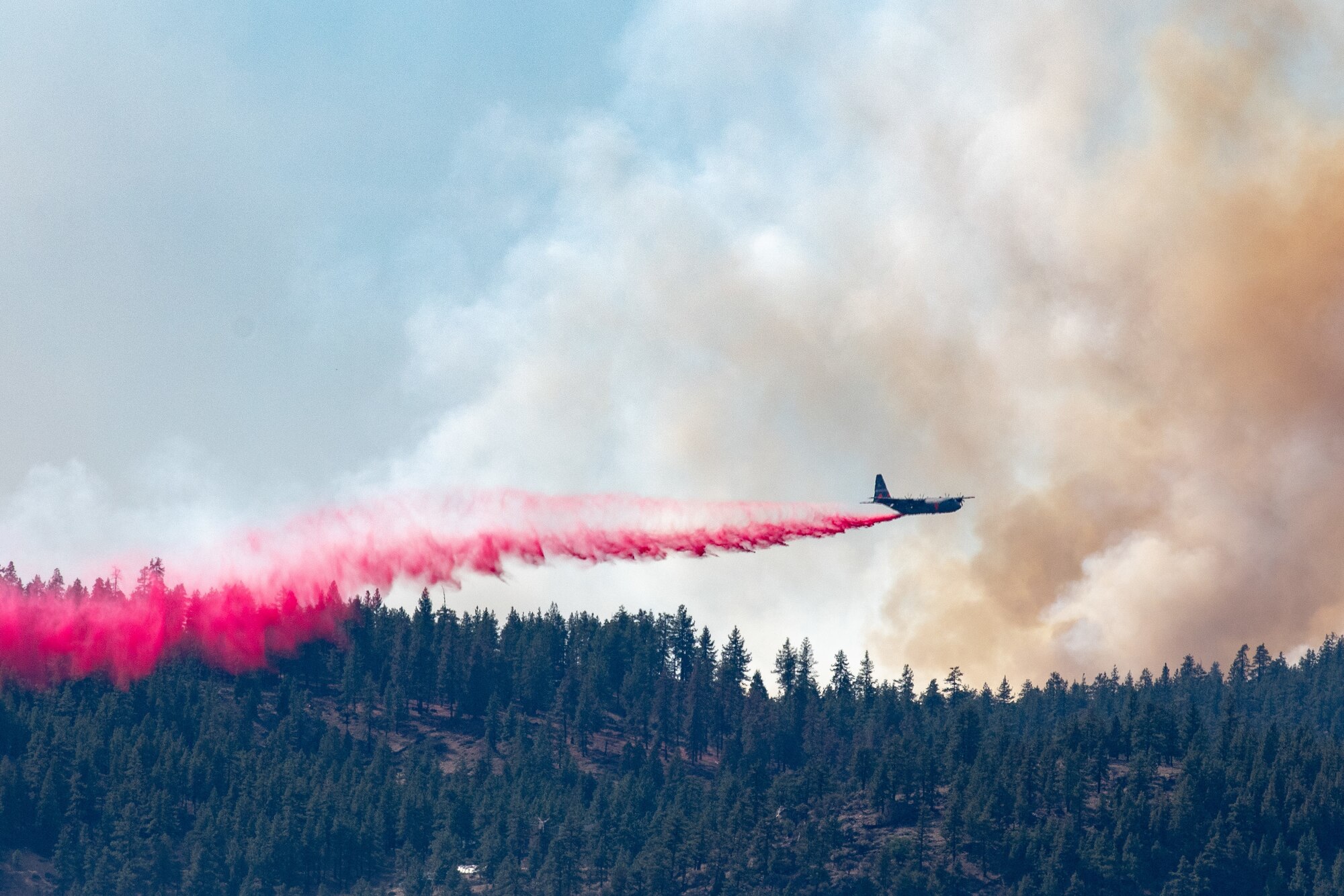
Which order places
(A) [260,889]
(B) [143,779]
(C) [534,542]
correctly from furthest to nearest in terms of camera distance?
(B) [143,779] → (A) [260,889] → (C) [534,542]

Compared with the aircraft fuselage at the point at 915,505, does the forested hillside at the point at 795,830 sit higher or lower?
lower

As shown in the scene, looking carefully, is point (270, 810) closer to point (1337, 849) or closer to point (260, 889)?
point (260, 889)

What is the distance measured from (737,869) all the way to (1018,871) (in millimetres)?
27789

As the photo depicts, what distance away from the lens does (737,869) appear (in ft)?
593

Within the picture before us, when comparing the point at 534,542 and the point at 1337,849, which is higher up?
the point at 534,542

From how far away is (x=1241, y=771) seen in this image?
623 ft

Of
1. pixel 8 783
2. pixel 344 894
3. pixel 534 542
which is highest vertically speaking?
pixel 534 542

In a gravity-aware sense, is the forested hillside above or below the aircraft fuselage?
below

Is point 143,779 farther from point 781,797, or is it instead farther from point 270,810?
point 781,797

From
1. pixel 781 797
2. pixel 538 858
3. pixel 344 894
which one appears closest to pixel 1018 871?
pixel 781 797

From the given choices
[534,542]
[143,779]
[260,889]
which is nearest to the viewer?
[534,542]

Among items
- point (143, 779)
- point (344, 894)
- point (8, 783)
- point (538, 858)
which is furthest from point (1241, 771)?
point (8, 783)

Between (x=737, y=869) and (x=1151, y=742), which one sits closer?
(x=737, y=869)

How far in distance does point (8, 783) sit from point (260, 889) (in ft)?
98.5
